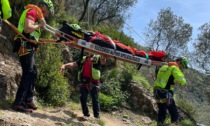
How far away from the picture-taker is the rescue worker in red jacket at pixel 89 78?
853 cm

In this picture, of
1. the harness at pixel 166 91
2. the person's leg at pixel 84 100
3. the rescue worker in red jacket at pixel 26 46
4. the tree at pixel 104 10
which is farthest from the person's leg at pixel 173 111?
the tree at pixel 104 10

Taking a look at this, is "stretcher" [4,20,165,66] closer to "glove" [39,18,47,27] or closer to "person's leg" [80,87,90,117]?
"glove" [39,18,47,27]

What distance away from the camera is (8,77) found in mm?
7809

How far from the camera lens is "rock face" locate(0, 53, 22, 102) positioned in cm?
749

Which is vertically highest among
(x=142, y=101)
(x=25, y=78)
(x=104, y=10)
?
(x=104, y=10)

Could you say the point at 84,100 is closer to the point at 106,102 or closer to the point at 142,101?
the point at 106,102

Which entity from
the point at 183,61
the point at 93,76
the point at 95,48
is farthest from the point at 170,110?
the point at 95,48

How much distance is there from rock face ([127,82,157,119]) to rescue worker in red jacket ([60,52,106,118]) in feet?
16.1

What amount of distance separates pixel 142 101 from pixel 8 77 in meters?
6.80

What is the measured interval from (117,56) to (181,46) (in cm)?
2101

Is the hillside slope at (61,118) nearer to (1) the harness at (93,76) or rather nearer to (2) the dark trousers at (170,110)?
(1) the harness at (93,76)

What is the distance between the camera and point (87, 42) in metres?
7.62

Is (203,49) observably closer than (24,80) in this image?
No

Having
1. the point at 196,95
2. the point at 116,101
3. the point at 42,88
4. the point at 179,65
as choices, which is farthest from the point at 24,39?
the point at 196,95
